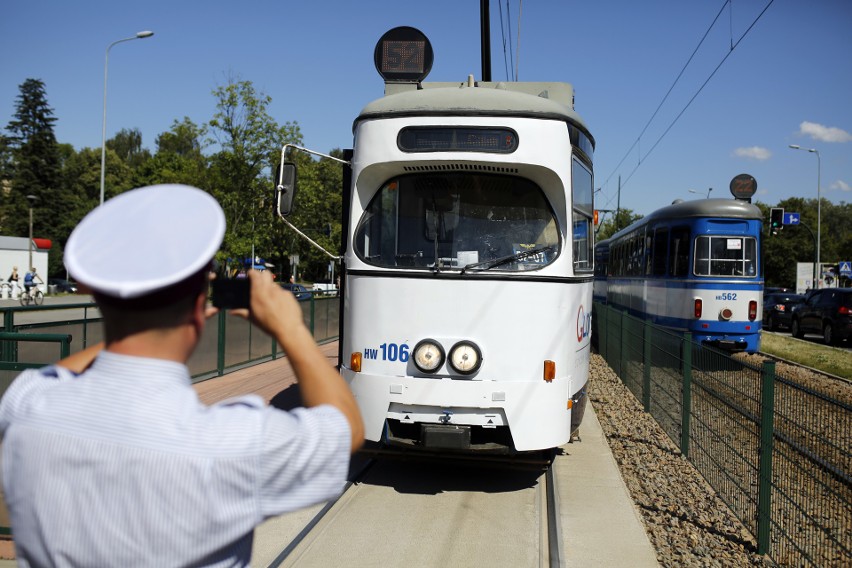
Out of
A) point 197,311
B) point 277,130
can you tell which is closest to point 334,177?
point 277,130

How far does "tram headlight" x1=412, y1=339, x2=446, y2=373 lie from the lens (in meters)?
6.46

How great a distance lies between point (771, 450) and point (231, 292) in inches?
188

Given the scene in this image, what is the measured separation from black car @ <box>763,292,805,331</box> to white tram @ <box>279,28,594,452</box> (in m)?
27.1

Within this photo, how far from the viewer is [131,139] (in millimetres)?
114875

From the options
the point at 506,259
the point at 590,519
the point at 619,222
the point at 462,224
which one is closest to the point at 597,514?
the point at 590,519

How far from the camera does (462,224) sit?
22.3 ft

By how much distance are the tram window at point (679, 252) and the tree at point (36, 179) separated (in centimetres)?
6422

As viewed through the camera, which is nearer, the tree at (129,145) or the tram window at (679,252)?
the tram window at (679,252)

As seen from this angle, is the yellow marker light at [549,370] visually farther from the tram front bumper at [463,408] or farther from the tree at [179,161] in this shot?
the tree at [179,161]

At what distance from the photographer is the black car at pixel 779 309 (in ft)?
103

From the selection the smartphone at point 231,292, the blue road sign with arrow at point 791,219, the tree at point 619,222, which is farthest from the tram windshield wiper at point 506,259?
the tree at point 619,222

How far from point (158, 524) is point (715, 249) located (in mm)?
16566

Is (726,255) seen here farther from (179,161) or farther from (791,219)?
(179,161)

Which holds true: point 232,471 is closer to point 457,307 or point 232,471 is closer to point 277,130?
point 457,307
